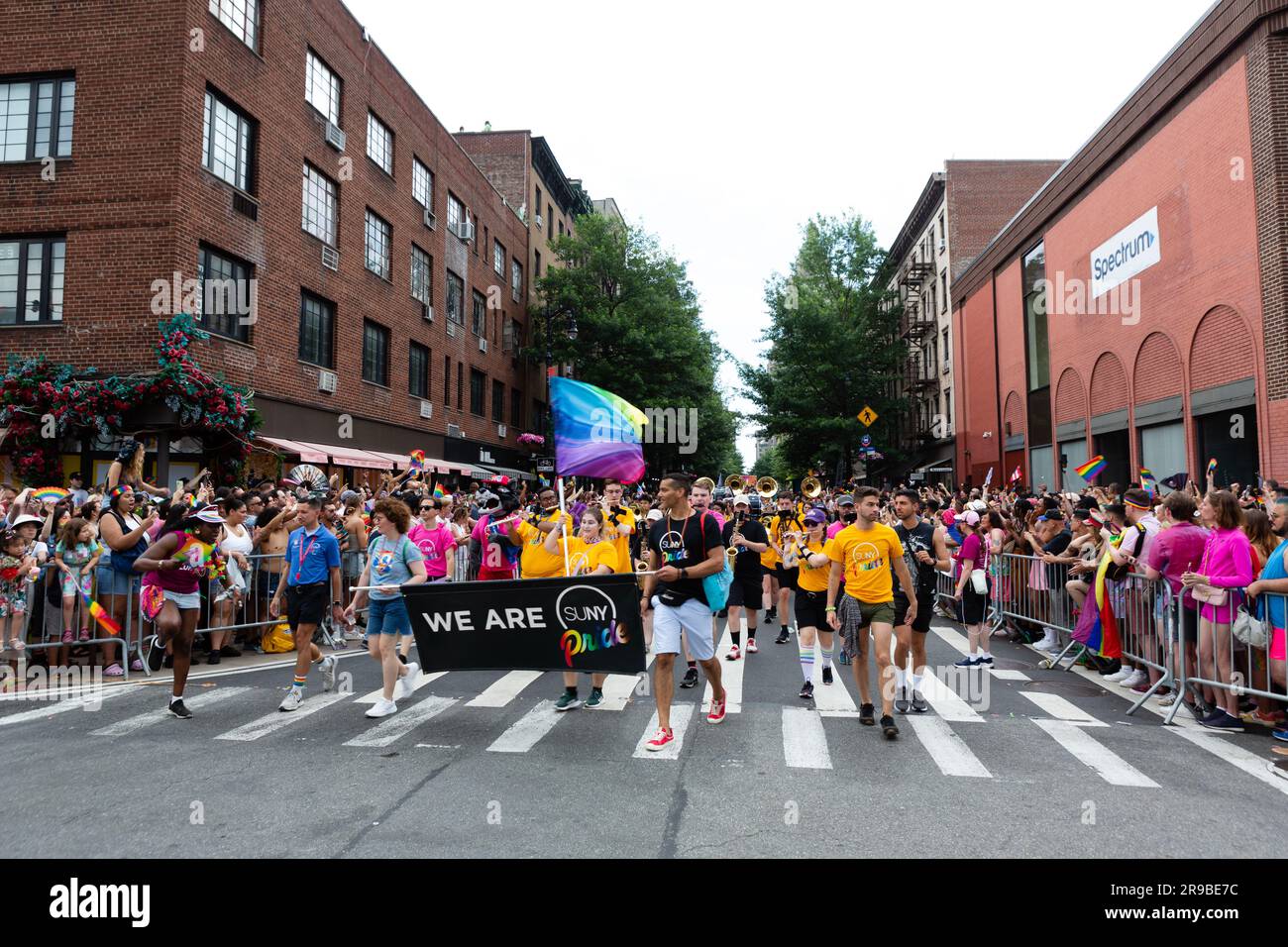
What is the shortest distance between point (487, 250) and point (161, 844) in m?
35.0

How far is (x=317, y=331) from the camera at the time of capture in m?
22.1

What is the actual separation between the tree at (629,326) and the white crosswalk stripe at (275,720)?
33.3 m

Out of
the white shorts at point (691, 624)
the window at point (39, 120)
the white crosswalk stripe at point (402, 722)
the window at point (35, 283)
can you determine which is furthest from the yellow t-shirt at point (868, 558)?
the window at point (39, 120)

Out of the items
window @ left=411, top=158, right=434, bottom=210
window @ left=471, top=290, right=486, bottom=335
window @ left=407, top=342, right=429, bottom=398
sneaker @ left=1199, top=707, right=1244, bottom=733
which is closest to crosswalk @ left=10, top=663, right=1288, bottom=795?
sneaker @ left=1199, top=707, right=1244, bottom=733

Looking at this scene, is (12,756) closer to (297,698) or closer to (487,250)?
(297,698)

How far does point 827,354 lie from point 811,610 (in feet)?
118

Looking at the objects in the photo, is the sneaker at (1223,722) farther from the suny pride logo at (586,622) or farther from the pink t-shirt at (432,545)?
the pink t-shirt at (432,545)

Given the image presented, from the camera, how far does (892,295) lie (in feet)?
151

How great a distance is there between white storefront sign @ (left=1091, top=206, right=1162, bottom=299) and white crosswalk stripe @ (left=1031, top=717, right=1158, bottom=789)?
61.3 feet

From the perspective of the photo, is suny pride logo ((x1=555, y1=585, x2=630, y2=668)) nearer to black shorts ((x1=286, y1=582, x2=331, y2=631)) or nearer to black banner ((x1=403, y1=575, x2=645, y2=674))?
black banner ((x1=403, y1=575, x2=645, y2=674))

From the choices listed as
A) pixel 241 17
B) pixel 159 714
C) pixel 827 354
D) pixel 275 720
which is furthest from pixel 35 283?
pixel 827 354

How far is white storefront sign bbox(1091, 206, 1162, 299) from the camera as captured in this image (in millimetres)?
21031

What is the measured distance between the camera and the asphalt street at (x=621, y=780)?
4.24 m

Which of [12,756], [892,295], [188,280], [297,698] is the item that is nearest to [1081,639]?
[297,698]
